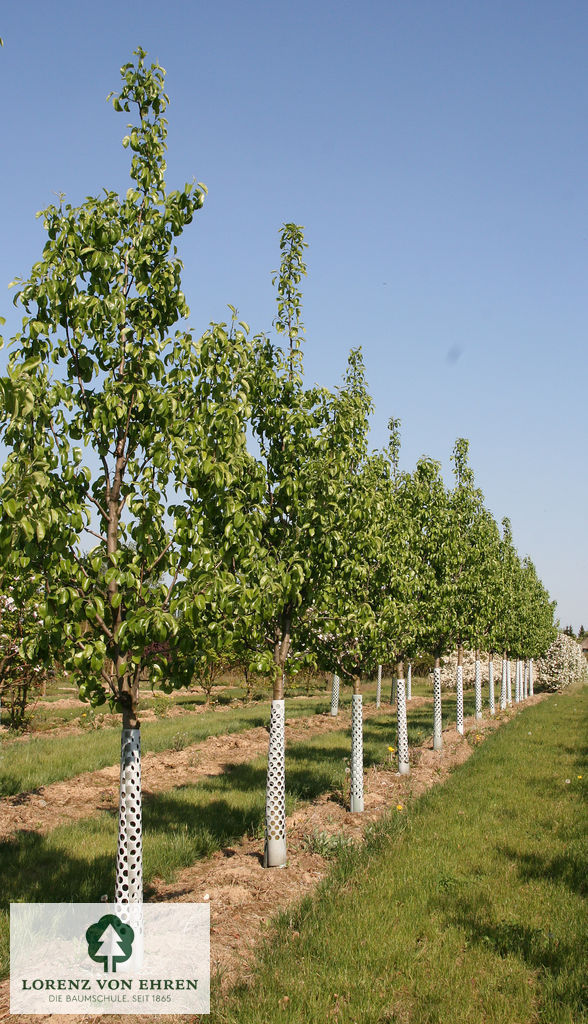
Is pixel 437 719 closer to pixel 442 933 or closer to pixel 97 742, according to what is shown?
pixel 97 742

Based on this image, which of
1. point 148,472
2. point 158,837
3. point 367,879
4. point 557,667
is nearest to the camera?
point 148,472

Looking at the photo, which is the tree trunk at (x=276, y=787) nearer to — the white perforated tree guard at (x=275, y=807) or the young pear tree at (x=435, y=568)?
the white perforated tree guard at (x=275, y=807)

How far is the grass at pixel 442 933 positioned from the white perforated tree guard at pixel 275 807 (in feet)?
3.01

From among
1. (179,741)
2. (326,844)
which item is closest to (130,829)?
(326,844)

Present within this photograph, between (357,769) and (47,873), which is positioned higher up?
(357,769)

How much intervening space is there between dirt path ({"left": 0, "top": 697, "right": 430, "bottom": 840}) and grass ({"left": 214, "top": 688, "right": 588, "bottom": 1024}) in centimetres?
601

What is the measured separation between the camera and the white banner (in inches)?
229

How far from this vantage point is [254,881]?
880 centimetres

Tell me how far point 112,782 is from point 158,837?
5539 mm

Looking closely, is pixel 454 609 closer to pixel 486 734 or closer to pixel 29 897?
pixel 486 734

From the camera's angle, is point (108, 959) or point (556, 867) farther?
point (556, 867)

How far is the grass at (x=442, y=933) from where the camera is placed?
558 centimetres

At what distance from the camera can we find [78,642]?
19.5ft

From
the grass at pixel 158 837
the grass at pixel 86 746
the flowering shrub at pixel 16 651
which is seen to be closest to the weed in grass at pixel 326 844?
the grass at pixel 158 837
